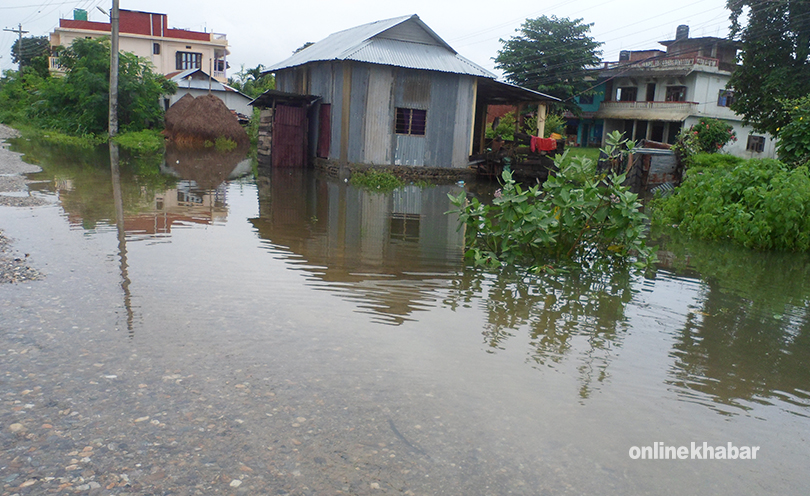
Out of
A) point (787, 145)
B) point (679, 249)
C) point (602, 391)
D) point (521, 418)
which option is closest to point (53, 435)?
point (521, 418)

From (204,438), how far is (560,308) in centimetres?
392

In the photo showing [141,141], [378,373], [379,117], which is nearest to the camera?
[378,373]

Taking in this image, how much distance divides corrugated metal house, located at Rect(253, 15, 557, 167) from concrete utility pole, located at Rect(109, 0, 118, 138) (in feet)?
28.9

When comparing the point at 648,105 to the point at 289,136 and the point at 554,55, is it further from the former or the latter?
the point at 289,136

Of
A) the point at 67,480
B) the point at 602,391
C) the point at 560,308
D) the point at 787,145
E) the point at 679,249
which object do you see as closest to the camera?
the point at 67,480

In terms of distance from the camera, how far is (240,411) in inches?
149

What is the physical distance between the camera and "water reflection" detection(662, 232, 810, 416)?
446cm

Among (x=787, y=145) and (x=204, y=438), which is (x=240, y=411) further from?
(x=787, y=145)

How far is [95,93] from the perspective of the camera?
102ft

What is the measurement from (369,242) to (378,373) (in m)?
5.05

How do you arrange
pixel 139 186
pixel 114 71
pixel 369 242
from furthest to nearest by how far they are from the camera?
1. pixel 114 71
2. pixel 139 186
3. pixel 369 242

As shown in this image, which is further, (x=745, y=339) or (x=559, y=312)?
(x=559, y=312)

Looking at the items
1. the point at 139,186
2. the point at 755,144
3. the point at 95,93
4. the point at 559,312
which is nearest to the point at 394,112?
the point at 139,186

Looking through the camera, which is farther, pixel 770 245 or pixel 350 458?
pixel 770 245
